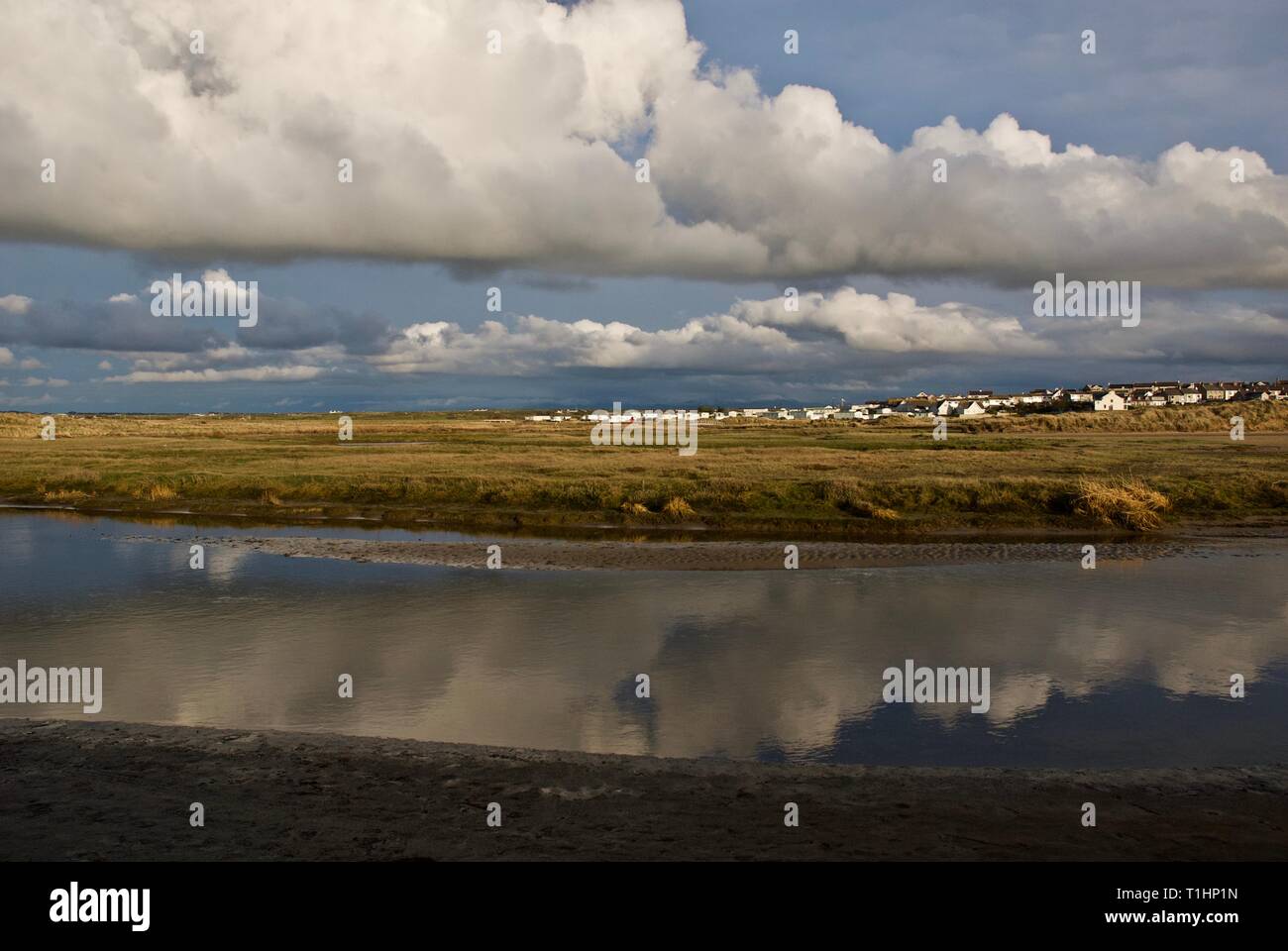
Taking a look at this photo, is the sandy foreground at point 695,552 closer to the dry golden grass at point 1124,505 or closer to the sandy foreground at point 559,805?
the dry golden grass at point 1124,505

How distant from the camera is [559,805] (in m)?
9.24

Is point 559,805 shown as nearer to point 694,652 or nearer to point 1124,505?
point 694,652

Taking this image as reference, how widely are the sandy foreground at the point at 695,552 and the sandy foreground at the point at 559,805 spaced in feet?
53.7

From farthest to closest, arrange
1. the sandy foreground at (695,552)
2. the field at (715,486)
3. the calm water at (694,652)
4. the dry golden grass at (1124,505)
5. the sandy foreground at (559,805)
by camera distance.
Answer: the field at (715,486) < the dry golden grass at (1124,505) < the sandy foreground at (695,552) < the calm water at (694,652) < the sandy foreground at (559,805)

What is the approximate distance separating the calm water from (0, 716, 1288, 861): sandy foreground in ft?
4.26

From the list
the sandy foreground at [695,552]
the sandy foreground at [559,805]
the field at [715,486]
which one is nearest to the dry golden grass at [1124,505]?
the field at [715,486]

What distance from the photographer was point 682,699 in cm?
1413

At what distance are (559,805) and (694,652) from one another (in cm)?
824

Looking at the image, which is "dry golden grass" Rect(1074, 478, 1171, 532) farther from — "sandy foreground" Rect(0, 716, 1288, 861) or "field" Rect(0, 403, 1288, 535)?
"sandy foreground" Rect(0, 716, 1288, 861)

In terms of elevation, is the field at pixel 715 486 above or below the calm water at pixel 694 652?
above

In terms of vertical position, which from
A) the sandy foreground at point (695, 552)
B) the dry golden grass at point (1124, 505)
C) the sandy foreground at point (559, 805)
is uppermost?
the dry golden grass at point (1124, 505)

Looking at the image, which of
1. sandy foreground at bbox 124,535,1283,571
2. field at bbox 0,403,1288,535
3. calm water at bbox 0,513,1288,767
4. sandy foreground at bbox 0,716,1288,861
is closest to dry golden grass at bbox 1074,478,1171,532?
field at bbox 0,403,1288,535

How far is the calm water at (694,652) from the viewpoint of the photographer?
41.3 feet
